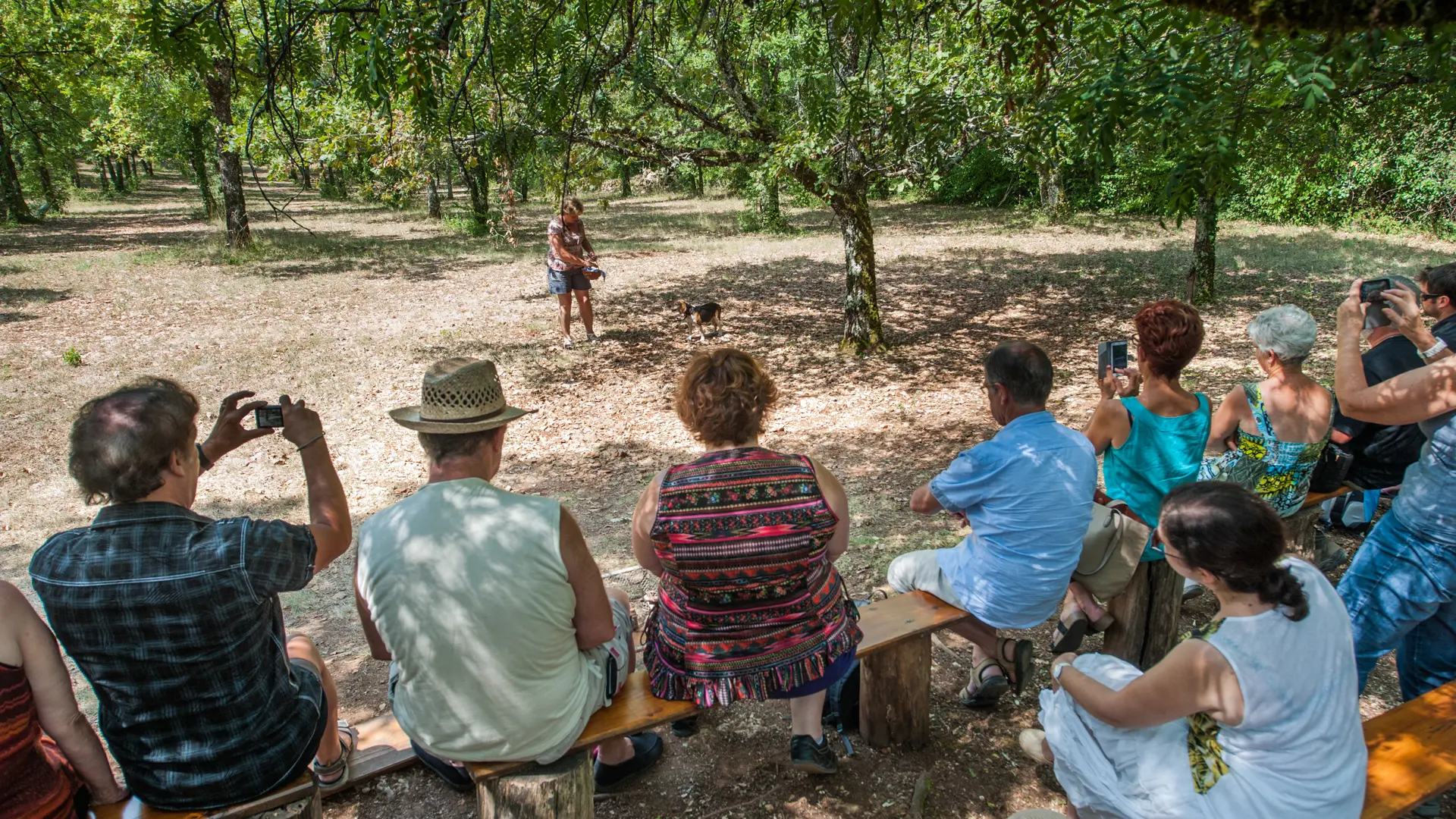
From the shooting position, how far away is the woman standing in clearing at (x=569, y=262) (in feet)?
29.3

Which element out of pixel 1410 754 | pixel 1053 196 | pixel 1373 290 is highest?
pixel 1053 196

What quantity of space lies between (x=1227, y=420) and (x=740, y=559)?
95.2 inches

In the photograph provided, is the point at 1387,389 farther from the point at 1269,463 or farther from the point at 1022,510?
the point at 1022,510

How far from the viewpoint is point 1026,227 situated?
20.1 m

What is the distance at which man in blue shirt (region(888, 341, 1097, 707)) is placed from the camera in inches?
109

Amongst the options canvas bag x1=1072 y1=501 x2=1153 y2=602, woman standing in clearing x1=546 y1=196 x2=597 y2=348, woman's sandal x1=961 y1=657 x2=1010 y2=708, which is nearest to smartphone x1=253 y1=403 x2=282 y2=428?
woman's sandal x1=961 y1=657 x2=1010 y2=708

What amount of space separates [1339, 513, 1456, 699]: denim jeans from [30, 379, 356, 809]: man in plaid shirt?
319cm

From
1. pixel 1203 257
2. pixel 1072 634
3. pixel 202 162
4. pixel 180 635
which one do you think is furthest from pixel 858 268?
pixel 202 162

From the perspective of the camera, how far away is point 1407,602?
2695 mm

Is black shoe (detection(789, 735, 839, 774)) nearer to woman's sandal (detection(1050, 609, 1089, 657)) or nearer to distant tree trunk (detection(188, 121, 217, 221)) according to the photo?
woman's sandal (detection(1050, 609, 1089, 657))

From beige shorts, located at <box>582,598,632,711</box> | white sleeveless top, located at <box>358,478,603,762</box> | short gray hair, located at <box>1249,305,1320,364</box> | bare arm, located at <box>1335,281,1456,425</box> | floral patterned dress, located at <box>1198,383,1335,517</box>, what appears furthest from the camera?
floral patterned dress, located at <box>1198,383,1335,517</box>

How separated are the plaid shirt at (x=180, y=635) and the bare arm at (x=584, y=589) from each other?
25.5 inches

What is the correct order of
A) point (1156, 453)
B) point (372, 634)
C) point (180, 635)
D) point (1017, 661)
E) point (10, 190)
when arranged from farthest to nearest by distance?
1. point (10, 190)
2. point (1156, 453)
3. point (1017, 661)
4. point (372, 634)
5. point (180, 635)

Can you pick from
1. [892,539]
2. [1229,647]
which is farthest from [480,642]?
[892,539]
